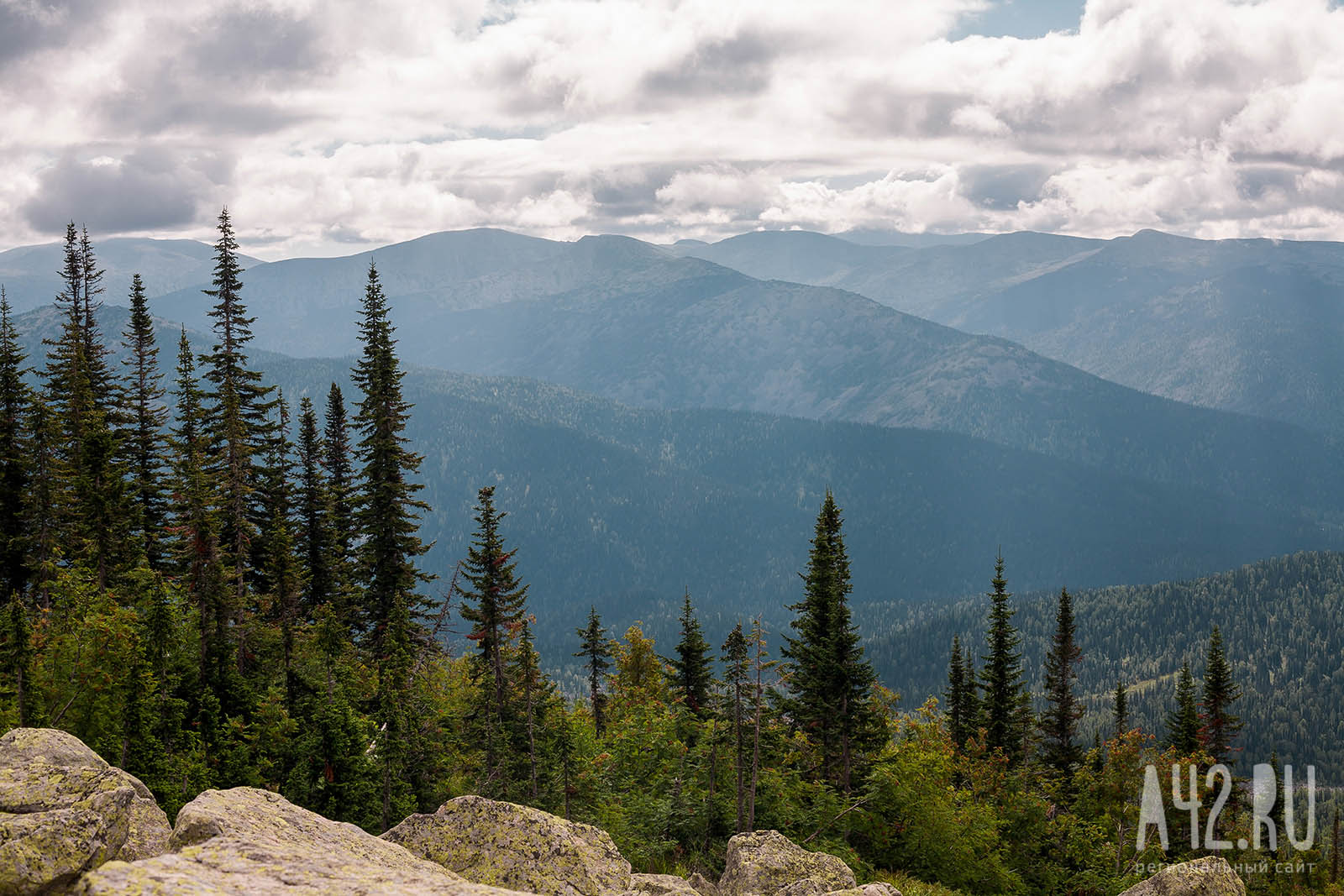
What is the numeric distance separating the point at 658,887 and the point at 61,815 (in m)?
11.7

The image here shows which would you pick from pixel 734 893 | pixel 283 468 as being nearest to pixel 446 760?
pixel 734 893

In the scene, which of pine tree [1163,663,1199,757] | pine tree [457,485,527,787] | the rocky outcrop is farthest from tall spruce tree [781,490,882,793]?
pine tree [1163,663,1199,757]

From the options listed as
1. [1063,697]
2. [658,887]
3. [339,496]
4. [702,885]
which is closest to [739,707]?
[702,885]

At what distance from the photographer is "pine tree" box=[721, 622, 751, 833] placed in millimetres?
34156

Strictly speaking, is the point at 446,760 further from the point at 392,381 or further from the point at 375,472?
the point at 392,381

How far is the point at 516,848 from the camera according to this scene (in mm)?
19594

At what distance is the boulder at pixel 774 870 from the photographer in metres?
21.8

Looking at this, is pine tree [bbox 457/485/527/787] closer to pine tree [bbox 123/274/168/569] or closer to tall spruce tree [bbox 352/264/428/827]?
tall spruce tree [bbox 352/264/428/827]

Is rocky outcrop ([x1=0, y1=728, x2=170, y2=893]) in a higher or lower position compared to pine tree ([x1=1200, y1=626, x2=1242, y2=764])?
higher

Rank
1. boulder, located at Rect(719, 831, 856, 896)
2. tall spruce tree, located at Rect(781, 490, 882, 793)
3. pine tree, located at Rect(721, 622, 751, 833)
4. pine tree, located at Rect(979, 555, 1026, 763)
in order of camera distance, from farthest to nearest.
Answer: pine tree, located at Rect(979, 555, 1026, 763)
tall spruce tree, located at Rect(781, 490, 882, 793)
pine tree, located at Rect(721, 622, 751, 833)
boulder, located at Rect(719, 831, 856, 896)

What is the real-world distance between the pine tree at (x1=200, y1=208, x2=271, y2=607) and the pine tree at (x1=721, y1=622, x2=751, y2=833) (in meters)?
20.5

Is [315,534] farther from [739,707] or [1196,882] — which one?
[1196,882]

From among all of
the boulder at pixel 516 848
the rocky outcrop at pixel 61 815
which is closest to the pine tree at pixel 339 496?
the rocky outcrop at pixel 61 815

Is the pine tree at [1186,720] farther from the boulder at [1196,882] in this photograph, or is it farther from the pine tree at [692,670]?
the boulder at [1196,882]
